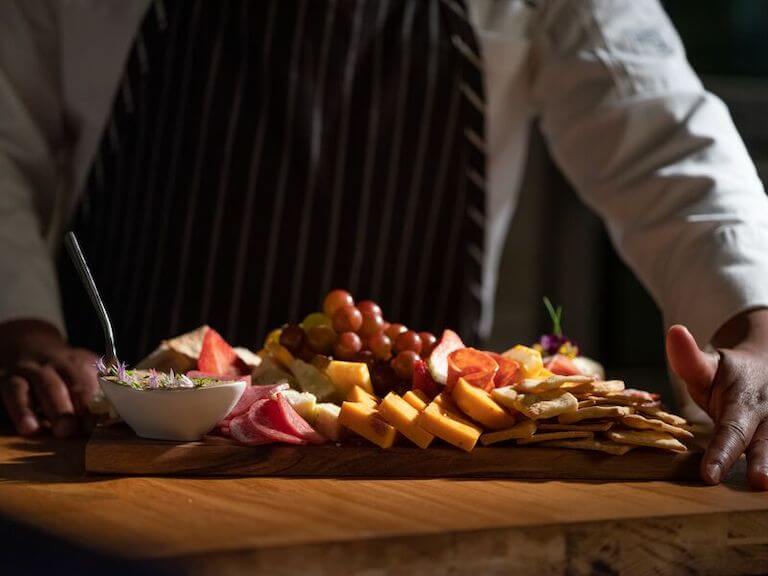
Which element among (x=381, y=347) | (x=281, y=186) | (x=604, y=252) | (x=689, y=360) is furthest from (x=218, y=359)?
(x=604, y=252)

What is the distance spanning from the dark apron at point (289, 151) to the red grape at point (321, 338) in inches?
29.3

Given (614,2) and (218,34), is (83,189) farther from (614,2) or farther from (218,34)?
(614,2)

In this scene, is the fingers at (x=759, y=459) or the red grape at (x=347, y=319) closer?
the fingers at (x=759, y=459)

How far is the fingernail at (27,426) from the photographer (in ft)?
4.35

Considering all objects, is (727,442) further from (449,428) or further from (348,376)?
(348,376)

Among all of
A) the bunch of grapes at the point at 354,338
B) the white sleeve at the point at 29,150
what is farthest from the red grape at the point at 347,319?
the white sleeve at the point at 29,150

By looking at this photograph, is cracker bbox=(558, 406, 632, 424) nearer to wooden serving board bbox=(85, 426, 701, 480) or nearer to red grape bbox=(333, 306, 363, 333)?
wooden serving board bbox=(85, 426, 701, 480)

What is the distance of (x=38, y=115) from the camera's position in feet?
6.58

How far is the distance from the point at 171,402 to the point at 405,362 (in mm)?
265

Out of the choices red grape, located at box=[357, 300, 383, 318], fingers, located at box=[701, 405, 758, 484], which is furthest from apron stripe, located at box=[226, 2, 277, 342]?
fingers, located at box=[701, 405, 758, 484]

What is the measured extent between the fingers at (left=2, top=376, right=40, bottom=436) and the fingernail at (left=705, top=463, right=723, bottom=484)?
30.7 inches

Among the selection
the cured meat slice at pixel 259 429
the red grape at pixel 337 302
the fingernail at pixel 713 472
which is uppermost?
the red grape at pixel 337 302

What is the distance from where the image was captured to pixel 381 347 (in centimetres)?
125

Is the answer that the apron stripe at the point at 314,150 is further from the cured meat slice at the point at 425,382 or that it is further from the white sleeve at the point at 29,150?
the cured meat slice at the point at 425,382
